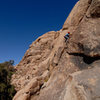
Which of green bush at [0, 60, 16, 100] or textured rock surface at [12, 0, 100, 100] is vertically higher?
green bush at [0, 60, 16, 100]

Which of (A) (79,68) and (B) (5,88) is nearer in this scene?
(A) (79,68)

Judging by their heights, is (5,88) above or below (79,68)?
above

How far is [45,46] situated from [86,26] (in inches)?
696

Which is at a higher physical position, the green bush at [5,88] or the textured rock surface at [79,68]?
the green bush at [5,88]

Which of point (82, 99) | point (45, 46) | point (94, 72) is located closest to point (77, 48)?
point (94, 72)

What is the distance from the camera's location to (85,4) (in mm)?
13945

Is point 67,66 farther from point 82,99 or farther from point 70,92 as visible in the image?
point 82,99

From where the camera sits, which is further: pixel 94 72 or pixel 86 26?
pixel 86 26

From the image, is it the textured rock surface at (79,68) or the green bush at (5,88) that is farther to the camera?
the green bush at (5,88)

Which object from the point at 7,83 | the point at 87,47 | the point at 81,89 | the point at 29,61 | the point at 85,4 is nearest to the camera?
the point at 81,89

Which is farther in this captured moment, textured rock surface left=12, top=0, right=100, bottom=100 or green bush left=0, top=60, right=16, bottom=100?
green bush left=0, top=60, right=16, bottom=100

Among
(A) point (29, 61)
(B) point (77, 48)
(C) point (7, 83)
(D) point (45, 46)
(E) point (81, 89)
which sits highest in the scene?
(D) point (45, 46)

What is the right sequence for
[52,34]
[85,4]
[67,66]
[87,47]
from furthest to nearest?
[52,34], [85,4], [67,66], [87,47]

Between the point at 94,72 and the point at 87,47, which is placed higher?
the point at 87,47
